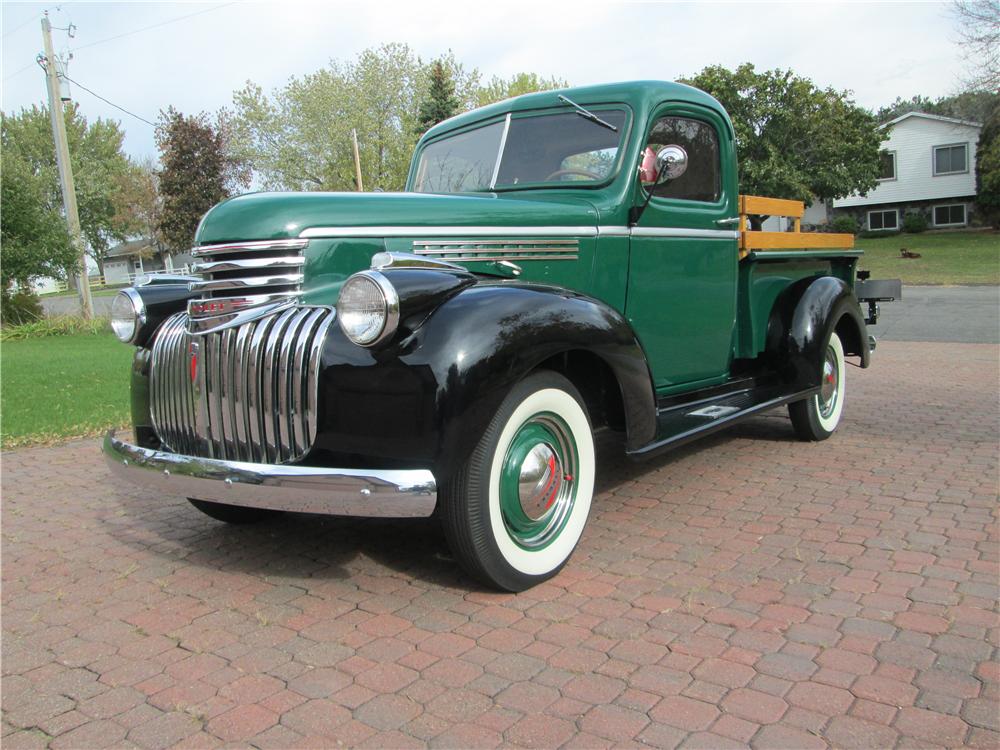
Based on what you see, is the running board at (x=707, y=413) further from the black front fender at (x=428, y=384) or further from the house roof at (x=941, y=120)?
the house roof at (x=941, y=120)

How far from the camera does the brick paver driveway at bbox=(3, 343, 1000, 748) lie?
229 cm

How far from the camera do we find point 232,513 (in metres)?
4.05

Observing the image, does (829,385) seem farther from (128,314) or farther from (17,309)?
(17,309)

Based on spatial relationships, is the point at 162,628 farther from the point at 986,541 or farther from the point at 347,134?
the point at 347,134

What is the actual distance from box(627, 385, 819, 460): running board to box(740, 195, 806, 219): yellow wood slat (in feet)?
3.74

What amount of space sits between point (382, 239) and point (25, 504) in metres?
3.11

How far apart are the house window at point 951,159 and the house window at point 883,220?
9.05 ft

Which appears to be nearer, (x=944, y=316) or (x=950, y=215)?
(x=944, y=316)

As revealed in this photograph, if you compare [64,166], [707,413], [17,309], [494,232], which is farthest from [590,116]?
[64,166]

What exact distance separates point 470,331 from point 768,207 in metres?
3.20

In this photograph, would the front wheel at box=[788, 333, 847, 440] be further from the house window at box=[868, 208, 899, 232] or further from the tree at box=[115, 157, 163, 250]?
the tree at box=[115, 157, 163, 250]

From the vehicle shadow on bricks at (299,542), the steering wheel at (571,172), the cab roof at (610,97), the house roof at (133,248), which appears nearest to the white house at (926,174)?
the cab roof at (610,97)

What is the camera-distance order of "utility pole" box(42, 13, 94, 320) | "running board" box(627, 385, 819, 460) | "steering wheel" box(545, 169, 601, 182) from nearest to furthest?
"running board" box(627, 385, 819, 460) < "steering wheel" box(545, 169, 601, 182) < "utility pole" box(42, 13, 94, 320)

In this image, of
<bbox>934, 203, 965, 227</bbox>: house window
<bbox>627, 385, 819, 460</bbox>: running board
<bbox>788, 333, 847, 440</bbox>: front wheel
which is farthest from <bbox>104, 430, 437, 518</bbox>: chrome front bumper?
<bbox>934, 203, 965, 227</bbox>: house window
